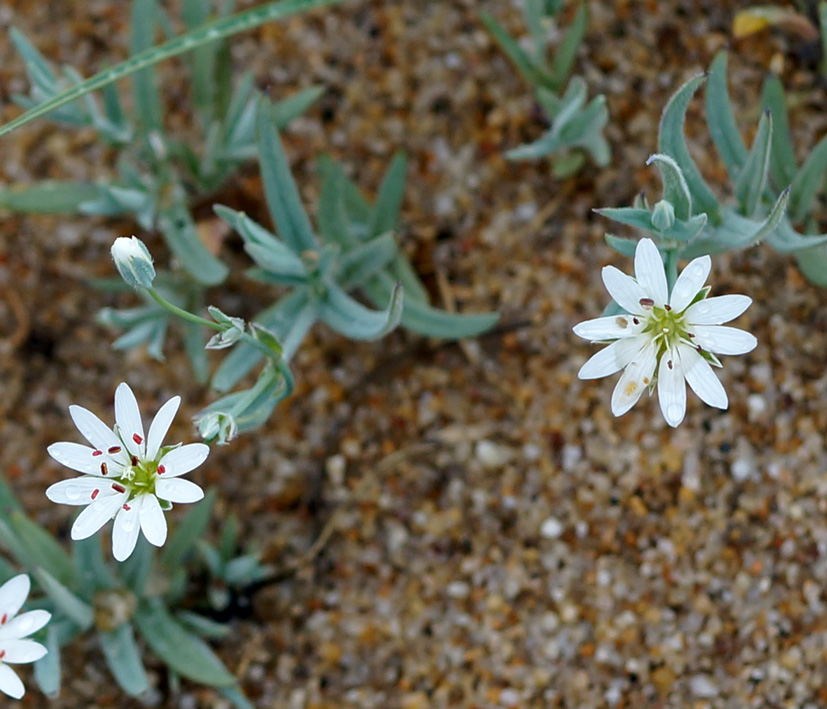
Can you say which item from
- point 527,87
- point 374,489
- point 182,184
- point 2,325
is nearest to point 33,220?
point 2,325

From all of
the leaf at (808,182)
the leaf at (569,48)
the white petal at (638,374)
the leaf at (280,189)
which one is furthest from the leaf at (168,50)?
the leaf at (808,182)

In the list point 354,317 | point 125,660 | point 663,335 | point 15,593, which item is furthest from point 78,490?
point 663,335

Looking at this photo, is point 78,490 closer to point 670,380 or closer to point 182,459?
point 182,459

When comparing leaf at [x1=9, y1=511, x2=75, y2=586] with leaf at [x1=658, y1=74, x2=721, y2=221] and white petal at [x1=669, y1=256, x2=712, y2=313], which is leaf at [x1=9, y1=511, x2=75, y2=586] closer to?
white petal at [x1=669, y1=256, x2=712, y2=313]

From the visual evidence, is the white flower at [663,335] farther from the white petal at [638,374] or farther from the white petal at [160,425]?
the white petal at [160,425]

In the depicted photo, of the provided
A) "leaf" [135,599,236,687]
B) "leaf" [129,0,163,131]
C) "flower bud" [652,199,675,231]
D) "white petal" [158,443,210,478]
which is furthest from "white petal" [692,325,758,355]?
"leaf" [129,0,163,131]

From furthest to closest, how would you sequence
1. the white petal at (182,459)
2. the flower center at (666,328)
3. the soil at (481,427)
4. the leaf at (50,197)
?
the leaf at (50,197)
the soil at (481,427)
the flower center at (666,328)
the white petal at (182,459)
